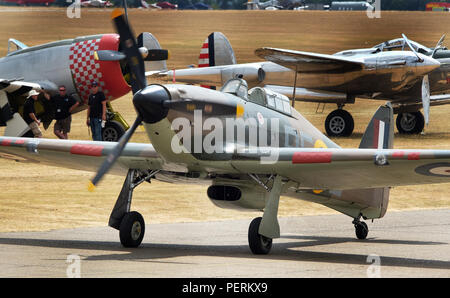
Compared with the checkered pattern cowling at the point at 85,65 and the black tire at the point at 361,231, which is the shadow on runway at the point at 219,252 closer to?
the black tire at the point at 361,231

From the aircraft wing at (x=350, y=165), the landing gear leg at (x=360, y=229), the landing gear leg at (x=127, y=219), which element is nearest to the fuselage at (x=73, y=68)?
the landing gear leg at (x=360, y=229)

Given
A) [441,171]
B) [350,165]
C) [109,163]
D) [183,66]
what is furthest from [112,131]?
[183,66]

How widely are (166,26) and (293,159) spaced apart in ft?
143

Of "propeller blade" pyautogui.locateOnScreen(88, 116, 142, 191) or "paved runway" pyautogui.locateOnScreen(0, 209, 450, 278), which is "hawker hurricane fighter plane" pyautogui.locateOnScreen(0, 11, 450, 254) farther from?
"paved runway" pyautogui.locateOnScreen(0, 209, 450, 278)

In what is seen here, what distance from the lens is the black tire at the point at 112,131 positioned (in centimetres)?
2056

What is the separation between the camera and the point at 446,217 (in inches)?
571

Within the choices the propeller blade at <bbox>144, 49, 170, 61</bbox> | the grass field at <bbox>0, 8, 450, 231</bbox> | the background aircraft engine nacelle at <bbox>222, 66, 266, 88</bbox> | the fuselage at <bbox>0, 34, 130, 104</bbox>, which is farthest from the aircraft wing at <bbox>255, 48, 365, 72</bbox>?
the fuselage at <bbox>0, 34, 130, 104</bbox>

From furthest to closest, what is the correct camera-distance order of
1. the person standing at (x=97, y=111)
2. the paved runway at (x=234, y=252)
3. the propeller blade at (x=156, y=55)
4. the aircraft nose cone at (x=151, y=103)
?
the propeller blade at (x=156, y=55)
the person standing at (x=97, y=111)
the aircraft nose cone at (x=151, y=103)
the paved runway at (x=234, y=252)

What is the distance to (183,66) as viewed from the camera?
133 ft

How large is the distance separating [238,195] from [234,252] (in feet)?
2.26

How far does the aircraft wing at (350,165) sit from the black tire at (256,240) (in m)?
0.62

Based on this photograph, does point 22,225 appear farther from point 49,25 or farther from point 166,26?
point 166,26

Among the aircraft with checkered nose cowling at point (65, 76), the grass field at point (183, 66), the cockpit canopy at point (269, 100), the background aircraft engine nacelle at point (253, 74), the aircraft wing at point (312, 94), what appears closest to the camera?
the cockpit canopy at point (269, 100)

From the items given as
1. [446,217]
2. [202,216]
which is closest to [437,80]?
[446,217]
